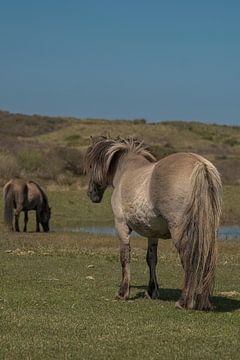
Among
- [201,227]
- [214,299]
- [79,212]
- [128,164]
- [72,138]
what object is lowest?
[79,212]

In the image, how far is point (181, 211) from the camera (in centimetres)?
1048

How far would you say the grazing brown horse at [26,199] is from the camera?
32062 millimetres

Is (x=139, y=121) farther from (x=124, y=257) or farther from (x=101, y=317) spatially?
(x=101, y=317)

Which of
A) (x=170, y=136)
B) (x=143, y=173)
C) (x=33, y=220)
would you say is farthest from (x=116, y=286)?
(x=170, y=136)

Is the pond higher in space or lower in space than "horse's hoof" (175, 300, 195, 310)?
lower

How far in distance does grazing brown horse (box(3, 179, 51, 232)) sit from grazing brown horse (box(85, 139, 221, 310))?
20.0 m

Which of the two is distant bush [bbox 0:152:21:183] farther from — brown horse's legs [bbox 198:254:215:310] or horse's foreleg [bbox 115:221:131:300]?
brown horse's legs [bbox 198:254:215:310]

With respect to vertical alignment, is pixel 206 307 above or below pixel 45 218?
above

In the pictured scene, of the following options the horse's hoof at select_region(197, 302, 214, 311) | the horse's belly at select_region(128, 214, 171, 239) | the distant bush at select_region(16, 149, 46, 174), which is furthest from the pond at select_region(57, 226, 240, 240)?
the distant bush at select_region(16, 149, 46, 174)

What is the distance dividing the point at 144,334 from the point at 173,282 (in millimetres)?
6405

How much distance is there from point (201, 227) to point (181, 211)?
0.38 meters

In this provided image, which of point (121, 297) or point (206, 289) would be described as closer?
point (206, 289)

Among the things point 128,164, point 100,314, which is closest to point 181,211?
point 100,314

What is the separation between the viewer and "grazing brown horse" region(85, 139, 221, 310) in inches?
407
